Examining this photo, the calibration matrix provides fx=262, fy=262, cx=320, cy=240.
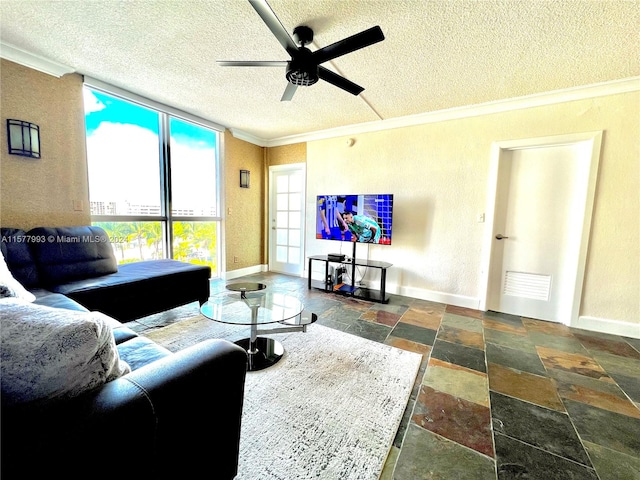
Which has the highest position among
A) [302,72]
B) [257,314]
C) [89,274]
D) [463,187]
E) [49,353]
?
[302,72]

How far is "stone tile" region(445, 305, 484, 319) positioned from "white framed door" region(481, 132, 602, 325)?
0.15m

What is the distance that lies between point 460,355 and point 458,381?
39 centimetres

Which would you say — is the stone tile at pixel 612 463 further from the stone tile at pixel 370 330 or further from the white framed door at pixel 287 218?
the white framed door at pixel 287 218

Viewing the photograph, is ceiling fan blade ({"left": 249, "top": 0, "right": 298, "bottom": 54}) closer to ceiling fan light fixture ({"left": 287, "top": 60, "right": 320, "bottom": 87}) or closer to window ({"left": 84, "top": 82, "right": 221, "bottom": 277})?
ceiling fan light fixture ({"left": 287, "top": 60, "right": 320, "bottom": 87})

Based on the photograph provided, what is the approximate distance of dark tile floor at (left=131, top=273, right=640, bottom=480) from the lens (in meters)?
1.22

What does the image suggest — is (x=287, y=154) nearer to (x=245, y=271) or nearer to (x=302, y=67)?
(x=245, y=271)

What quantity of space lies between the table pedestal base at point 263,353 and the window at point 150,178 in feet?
7.04

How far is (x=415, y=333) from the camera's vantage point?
8.25 ft

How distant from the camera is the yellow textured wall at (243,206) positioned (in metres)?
4.29

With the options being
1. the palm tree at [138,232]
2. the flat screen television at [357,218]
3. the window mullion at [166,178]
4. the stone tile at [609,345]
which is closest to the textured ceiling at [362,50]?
the window mullion at [166,178]

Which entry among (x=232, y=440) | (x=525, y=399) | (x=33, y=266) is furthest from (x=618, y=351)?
(x=33, y=266)

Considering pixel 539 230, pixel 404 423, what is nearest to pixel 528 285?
pixel 539 230

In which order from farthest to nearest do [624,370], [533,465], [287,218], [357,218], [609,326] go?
[287,218], [357,218], [609,326], [624,370], [533,465]

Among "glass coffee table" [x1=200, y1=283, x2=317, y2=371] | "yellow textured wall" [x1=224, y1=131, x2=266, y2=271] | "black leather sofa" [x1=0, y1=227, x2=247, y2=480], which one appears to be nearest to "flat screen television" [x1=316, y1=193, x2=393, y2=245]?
"yellow textured wall" [x1=224, y1=131, x2=266, y2=271]
